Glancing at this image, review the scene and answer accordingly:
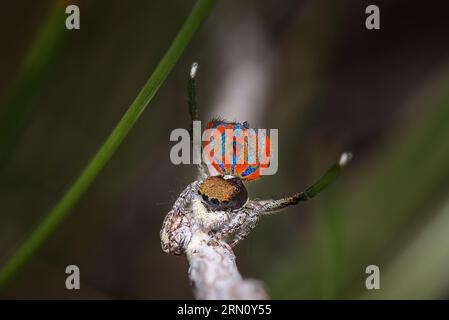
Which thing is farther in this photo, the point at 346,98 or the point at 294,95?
the point at 346,98

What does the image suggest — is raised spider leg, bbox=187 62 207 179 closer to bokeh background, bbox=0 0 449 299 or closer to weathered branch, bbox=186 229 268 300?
weathered branch, bbox=186 229 268 300

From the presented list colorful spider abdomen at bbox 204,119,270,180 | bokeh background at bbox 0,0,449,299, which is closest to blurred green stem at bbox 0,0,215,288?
colorful spider abdomen at bbox 204,119,270,180

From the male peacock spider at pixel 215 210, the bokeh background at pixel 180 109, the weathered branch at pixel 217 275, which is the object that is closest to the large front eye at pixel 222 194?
the male peacock spider at pixel 215 210

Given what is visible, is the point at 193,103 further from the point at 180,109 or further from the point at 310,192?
→ the point at 180,109

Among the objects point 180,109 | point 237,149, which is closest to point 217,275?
point 237,149
